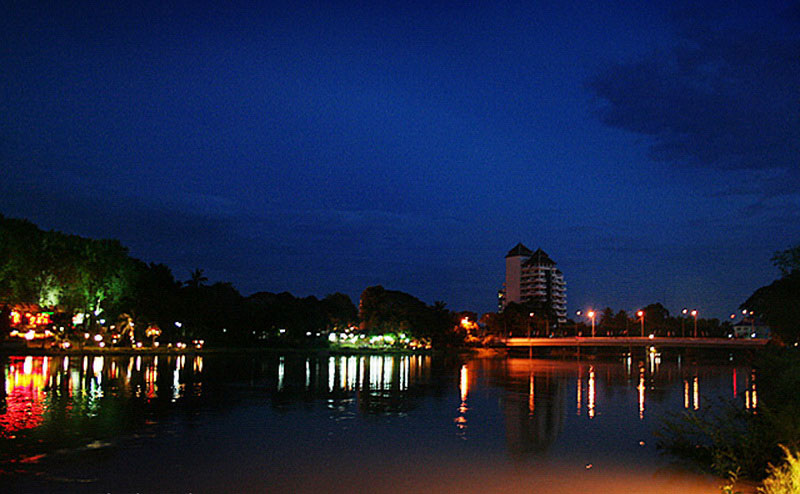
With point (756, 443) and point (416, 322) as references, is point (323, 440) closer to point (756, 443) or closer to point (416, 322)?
point (756, 443)

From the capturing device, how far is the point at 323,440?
20.8 meters

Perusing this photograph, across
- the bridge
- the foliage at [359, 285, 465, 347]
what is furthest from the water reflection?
the foliage at [359, 285, 465, 347]

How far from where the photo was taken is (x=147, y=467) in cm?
1614

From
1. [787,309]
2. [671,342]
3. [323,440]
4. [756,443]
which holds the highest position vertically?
[787,309]

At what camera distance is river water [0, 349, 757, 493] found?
1543cm

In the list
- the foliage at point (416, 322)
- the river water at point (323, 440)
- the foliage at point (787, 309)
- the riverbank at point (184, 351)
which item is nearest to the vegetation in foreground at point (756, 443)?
the river water at point (323, 440)

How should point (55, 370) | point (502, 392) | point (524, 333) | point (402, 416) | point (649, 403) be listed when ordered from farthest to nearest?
point (524, 333), point (55, 370), point (502, 392), point (649, 403), point (402, 416)

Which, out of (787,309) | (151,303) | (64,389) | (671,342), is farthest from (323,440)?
(671,342)

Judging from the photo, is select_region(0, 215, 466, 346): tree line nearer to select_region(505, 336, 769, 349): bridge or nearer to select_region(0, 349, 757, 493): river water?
select_region(505, 336, 769, 349): bridge

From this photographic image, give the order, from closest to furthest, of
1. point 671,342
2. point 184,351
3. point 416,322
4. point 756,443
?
point 756,443
point 184,351
point 671,342
point 416,322

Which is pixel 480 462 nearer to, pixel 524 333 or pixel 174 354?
pixel 174 354

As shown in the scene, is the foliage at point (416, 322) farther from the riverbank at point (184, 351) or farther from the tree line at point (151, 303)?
the riverbank at point (184, 351)

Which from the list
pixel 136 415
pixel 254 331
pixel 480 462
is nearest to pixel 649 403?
pixel 480 462

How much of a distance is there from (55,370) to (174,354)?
38.2m
